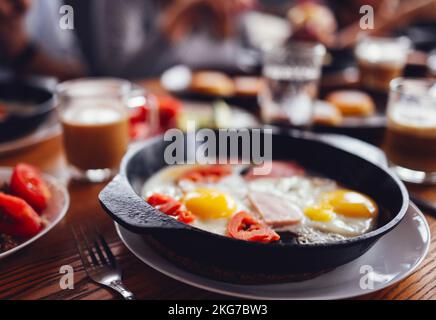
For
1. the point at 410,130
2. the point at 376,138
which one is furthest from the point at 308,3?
the point at 410,130

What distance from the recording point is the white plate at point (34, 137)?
1.69 meters

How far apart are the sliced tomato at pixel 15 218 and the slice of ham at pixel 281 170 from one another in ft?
2.16

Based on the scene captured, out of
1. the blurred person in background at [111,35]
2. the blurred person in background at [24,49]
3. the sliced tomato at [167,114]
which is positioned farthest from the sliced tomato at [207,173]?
the blurred person in background at [24,49]

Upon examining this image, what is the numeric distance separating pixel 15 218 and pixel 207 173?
0.60m

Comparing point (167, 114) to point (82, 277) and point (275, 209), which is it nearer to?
point (275, 209)

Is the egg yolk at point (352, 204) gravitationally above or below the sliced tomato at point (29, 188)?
below

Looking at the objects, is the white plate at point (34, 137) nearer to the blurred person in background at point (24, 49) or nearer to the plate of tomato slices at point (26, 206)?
the plate of tomato slices at point (26, 206)

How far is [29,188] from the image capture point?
1.21 meters

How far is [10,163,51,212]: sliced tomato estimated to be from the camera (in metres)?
1.20

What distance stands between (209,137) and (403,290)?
0.77 m

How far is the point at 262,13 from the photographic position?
5.30 meters

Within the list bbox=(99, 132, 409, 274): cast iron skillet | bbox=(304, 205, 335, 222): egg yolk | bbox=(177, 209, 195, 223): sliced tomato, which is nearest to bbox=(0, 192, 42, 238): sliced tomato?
bbox=(99, 132, 409, 274): cast iron skillet

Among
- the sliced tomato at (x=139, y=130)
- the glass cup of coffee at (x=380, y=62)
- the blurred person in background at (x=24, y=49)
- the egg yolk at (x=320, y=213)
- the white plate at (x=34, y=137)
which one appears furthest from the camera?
the blurred person in background at (x=24, y=49)

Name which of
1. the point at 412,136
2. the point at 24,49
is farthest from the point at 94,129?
the point at 24,49
